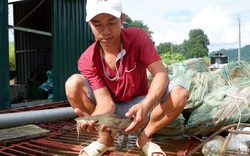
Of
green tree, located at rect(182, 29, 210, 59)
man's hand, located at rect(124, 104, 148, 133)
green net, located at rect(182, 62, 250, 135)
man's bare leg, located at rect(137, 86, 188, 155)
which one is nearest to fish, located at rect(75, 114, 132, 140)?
man's hand, located at rect(124, 104, 148, 133)

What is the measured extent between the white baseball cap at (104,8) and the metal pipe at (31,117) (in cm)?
136

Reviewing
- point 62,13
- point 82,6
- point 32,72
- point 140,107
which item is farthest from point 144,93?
point 32,72

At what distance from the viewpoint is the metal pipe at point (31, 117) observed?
8.97 ft

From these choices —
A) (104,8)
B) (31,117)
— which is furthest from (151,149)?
(31,117)

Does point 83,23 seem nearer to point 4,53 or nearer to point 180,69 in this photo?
point 4,53

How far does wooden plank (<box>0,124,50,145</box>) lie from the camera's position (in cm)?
286

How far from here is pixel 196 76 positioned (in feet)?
10.7

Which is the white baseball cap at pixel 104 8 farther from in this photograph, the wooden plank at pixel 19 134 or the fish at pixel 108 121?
the wooden plank at pixel 19 134

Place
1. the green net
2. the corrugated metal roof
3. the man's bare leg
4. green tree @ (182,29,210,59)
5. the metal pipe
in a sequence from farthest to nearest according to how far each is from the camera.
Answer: green tree @ (182,29,210,59) < the corrugated metal roof < the metal pipe < the green net < the man's bare leg

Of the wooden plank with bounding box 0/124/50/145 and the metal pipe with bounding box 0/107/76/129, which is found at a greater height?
the metal pipe with bounding box 0/107/76/129

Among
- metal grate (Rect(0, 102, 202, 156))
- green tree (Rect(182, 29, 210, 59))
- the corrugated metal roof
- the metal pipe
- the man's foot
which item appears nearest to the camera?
the man's foot

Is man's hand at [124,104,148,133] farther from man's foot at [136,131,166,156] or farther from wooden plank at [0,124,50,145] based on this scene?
wooden plank at [0,124,50,145]

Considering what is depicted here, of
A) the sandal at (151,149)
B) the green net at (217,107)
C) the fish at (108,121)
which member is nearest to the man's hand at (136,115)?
the fish at (108,121)

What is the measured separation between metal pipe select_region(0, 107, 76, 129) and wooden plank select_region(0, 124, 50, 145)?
14cm
